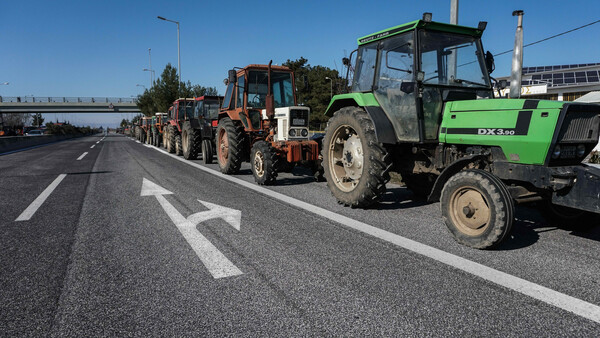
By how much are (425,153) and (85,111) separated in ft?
281

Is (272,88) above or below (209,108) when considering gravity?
above

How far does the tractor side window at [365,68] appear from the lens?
5.54 m

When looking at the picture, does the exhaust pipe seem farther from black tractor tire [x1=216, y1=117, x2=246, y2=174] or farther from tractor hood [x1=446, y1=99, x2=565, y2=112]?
black tractor tire [x1=216, y1=117, x2=246, y2=174]

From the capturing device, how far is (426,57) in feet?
15.9

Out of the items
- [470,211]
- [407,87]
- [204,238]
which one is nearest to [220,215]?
[204,238]

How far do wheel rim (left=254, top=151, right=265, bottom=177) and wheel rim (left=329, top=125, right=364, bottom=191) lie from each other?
1980 millimetres

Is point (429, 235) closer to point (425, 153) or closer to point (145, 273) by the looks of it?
point (425, 153)

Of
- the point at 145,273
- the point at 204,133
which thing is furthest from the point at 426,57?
the point at 204,133

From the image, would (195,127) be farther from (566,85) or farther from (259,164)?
(566,85)

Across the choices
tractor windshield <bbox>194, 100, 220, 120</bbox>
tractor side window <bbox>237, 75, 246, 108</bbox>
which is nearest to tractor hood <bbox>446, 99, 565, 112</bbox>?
tractor side window <bbox>237, 75, 246, 108</bbox>

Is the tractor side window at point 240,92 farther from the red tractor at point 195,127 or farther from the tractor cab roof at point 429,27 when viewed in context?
the tractor cab roof at point 429,27

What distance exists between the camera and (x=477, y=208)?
3768 mm

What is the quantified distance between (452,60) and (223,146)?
6357 mm

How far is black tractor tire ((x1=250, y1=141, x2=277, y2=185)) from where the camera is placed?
7.42m
